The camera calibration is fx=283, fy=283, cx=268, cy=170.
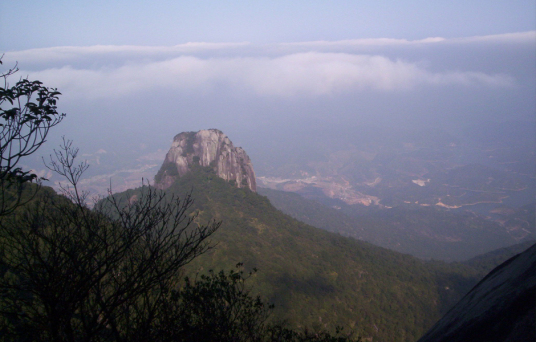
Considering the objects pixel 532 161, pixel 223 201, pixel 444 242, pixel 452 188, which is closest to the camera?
pixel 223 201

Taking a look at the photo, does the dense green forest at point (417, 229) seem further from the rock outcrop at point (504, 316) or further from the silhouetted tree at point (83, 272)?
the silhouetted tree at point (83, 272)

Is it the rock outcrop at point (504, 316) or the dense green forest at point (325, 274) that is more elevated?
the rock outcrop at point (504, 316)

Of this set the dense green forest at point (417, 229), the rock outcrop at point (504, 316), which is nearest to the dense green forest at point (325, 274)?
the rock outcrop at point (504, 316)

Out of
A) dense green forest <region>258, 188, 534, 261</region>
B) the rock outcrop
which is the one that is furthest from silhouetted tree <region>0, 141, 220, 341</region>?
dense green forest <region>258, 188, 534, 261</region>

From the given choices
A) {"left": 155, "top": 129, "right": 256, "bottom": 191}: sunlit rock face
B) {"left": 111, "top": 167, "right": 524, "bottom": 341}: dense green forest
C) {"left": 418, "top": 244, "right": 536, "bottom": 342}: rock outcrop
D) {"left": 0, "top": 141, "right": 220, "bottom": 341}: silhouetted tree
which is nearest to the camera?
A: {"left": 418, "top": 244, "right": 536, "bottom": 342}: rock outcrop

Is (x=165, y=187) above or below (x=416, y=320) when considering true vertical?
above

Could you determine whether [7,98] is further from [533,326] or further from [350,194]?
[350,194]

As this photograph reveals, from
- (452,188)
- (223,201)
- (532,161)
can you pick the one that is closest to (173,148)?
(223,201)

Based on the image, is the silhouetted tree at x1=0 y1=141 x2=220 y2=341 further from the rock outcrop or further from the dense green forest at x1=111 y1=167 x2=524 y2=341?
the dense green forest at x1=111 y1=167 x2=524 y2=341
